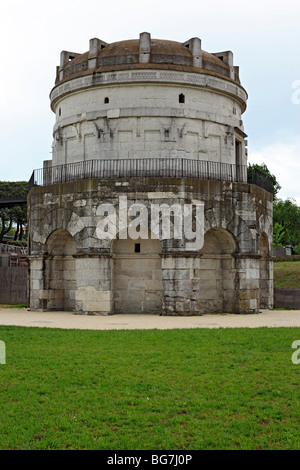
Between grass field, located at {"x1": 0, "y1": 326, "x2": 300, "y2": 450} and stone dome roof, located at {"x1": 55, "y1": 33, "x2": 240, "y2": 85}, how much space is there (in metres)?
15.9

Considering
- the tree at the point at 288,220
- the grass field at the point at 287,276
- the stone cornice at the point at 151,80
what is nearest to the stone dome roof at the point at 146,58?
the stone cornice at the point at 151,80

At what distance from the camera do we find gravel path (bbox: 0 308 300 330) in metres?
18.4

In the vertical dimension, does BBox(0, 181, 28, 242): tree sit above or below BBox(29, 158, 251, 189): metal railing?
above

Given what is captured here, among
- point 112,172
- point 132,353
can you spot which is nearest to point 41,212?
point 112,172

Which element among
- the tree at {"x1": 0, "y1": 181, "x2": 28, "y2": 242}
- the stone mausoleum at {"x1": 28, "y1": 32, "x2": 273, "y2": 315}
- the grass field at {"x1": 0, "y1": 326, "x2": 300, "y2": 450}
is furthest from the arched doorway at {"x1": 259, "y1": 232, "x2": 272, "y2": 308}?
the tree at {"x1": 0, "y1": 181, "x2": 28, "y2": 242}

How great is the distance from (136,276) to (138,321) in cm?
400

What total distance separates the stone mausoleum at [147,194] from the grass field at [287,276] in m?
4.23

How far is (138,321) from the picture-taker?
20.3m

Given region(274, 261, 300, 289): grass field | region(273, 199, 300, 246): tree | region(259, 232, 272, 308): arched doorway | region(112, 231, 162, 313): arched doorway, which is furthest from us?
region(273, 199, 300, 246): tree

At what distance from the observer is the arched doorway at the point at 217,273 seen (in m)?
24.5

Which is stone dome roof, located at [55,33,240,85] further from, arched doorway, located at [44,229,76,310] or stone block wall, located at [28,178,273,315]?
arched doorway, located at [44,229,76,310]

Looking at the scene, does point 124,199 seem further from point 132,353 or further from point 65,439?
point 65,439

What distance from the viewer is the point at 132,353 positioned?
12672mm

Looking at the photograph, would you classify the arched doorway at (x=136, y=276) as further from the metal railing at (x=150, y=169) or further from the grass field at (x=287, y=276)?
the grass field at (x=287, y=276)
